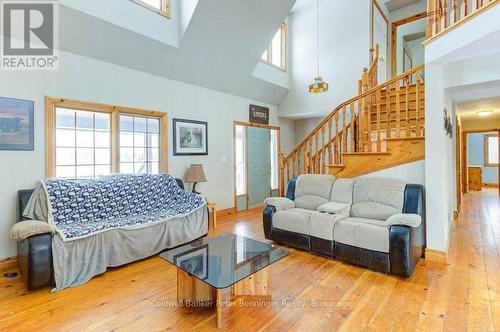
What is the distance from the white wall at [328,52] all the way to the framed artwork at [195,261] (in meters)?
4.74

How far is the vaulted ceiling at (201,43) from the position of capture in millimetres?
3357

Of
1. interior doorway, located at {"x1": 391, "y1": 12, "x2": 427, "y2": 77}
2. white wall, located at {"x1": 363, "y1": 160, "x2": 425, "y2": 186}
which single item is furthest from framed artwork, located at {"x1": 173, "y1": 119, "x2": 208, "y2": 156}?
interior doorway, located at {"x1": 391, "y1": 12, "x2": 427, "y2": 77}

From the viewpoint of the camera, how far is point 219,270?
2045 mm

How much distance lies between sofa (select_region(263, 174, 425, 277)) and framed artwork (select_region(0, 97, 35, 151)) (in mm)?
3056

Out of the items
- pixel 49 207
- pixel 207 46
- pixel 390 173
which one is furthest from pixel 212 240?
pixel 207 46

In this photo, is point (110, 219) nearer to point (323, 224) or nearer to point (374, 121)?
point (323, 224)

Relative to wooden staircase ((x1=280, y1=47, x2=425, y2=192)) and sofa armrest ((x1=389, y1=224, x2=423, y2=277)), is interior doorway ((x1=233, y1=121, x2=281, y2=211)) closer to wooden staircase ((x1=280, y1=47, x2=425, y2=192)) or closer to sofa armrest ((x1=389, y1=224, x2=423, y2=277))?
wooden staircase ((x1=280, y1=47, x2=425, y2=192))

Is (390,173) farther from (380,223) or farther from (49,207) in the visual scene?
(49,207)

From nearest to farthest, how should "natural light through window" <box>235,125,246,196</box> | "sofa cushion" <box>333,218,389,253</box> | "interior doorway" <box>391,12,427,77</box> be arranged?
"sofa cushion" <box>333,218,389,253</box>
"natural light through window" <box>235,125,246,196</box>
"interior doorway" <box>391,12,427,77</box>

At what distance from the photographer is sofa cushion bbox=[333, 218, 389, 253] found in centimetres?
272

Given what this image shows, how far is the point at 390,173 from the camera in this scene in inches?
138

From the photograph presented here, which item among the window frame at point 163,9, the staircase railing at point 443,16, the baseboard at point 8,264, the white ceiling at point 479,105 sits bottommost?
the baseboard at point 8,264

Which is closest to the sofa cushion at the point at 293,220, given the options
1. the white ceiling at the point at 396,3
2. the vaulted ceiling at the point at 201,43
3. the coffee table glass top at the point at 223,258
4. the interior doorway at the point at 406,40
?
the coffee table glass top at the point at 223,258

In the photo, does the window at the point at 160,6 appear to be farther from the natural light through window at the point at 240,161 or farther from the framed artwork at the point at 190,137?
the natural light through window at the point at 240,161
